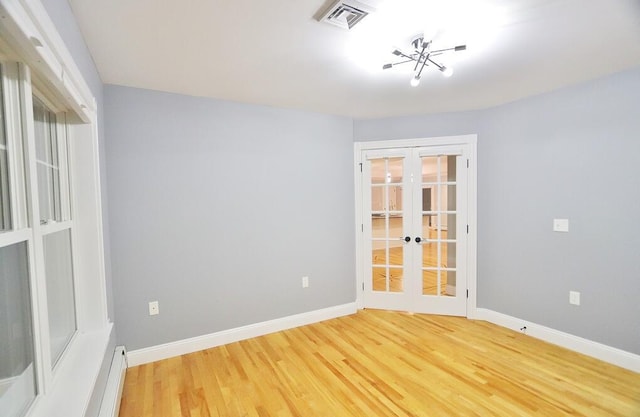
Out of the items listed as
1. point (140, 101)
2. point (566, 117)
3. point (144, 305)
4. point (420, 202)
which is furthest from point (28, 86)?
point (566, 117)

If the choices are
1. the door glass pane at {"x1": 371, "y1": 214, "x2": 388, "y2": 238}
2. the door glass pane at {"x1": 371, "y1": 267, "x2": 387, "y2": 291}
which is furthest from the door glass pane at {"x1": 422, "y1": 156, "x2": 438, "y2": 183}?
the door glass pane at {"x1": 371, "y1": 267, "x2": 387, "y2": 291}

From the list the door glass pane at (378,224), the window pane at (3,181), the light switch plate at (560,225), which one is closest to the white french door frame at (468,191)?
the door glass pane at (378,224)

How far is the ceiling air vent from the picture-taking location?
4.83 feet

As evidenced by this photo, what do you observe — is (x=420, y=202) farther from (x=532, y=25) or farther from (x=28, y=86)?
(x=28, y=86)

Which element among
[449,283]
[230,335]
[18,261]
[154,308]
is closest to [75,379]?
[18,261]

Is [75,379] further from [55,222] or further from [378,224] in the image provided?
[378,224]

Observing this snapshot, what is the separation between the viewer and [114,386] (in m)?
1.92

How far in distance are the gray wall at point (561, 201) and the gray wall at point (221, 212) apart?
38.9 inches

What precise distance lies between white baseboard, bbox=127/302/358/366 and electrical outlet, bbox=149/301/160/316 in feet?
0.99

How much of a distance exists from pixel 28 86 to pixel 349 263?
A: 3.16 m

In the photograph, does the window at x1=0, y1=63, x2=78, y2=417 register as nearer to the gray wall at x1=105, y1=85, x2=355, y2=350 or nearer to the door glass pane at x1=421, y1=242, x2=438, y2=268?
the gray wall at x1=105, y1=85, x2=355, y2=350

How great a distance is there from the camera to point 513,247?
3.16 metres

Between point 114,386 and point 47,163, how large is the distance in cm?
147

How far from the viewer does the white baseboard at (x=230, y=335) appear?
256cm
